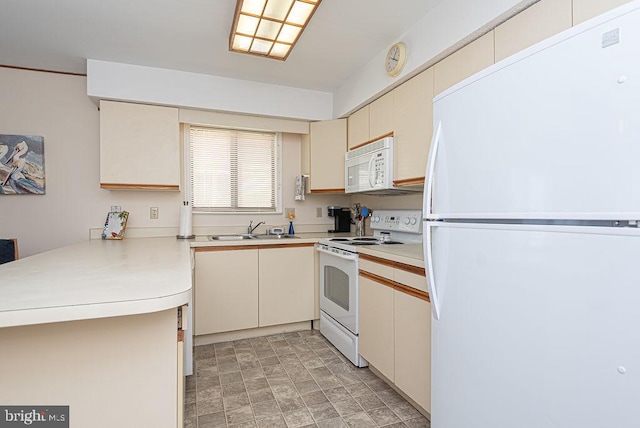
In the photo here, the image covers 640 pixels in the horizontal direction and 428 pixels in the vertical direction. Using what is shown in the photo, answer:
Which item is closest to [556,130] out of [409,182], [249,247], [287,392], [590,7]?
[590,7]

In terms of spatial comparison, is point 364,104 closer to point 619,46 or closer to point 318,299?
point 318,299

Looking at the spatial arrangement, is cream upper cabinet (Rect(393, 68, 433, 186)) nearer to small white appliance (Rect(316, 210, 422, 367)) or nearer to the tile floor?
small white appliance (Rect(316, 210, 422, 367))

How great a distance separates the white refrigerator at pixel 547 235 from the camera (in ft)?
2.32

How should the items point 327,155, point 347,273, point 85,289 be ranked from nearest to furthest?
point 85,289, point 347,273, point 327,155

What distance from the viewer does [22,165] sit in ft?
8.99

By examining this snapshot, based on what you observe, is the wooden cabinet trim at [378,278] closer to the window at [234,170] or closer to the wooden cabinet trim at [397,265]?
the wooden cabinet trim at [397,265]

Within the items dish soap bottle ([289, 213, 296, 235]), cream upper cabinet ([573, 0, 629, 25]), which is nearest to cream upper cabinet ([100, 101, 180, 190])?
dish soap bottle ([289, 213, 296, 235])

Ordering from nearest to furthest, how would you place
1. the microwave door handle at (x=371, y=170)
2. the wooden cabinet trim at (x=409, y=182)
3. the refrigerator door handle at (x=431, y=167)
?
the refrigerator door handle at (x=431, y=167), the wooden cabinet trim at (x=409, y=182), the microwave door handle at (x=371, y=170)

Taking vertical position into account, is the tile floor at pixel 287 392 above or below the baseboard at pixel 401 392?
below

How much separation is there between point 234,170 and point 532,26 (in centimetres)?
271

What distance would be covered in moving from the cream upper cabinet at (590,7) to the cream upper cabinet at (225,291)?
2.53 m

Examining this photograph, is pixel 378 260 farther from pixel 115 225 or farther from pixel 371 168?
pixel 115 225

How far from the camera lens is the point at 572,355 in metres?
A: 0.80

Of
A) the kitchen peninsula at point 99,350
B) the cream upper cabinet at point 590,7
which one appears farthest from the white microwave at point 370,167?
the kitchen peninsula at point 99,350
